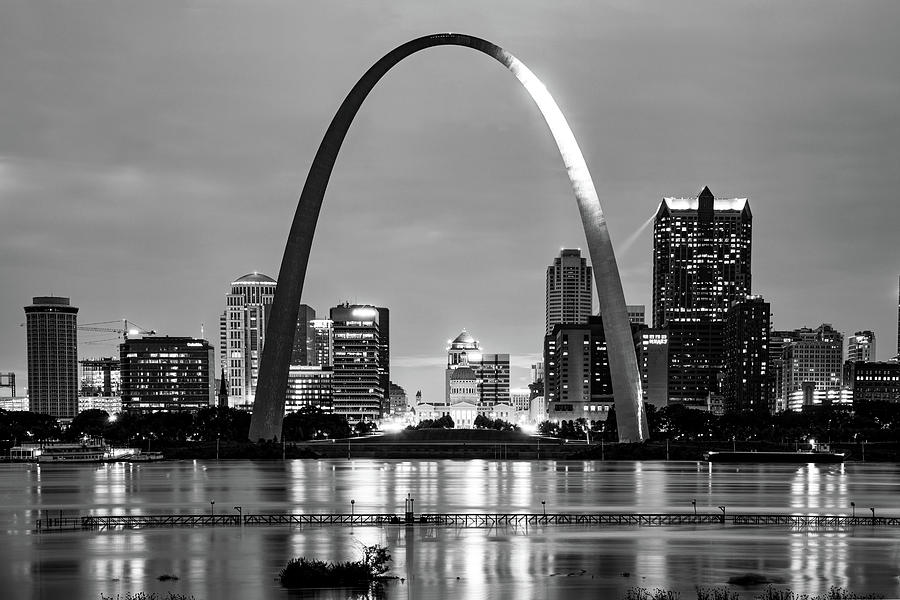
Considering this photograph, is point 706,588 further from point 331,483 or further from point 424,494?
point 331,483

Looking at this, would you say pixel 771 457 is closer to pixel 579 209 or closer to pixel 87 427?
pixel 579 209

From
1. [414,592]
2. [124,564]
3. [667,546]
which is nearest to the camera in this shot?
[414,592]

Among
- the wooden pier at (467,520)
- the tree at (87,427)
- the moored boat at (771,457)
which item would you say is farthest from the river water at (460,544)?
the tree at (87,427)

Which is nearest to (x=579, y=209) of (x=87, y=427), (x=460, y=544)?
(x=460, y=544)

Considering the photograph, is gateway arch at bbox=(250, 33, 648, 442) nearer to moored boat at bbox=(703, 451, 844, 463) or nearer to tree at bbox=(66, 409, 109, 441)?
moored boat at bbox=(703, 451, 844, 463)

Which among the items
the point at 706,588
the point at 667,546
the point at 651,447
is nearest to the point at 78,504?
the point at 667,546

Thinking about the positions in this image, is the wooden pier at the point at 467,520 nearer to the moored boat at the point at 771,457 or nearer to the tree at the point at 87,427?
the moored boat at the point at 771,457
